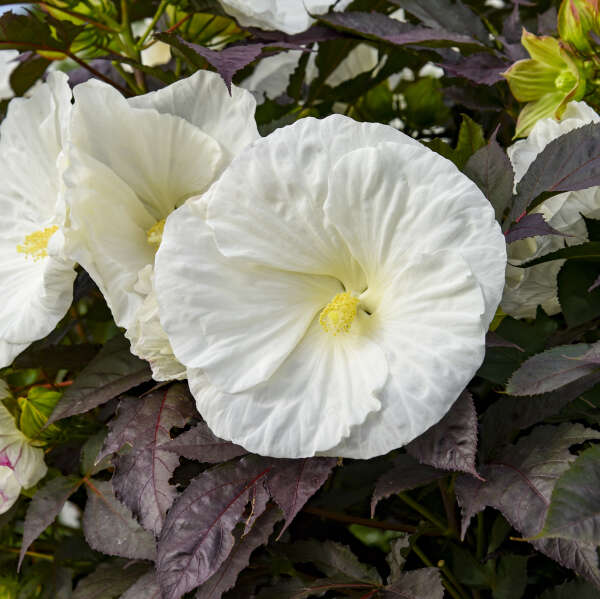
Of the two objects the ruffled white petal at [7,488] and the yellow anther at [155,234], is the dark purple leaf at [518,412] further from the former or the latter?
the ruffled white petal at [7,488]

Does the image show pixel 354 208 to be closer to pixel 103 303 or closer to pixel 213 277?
pixel 213 277

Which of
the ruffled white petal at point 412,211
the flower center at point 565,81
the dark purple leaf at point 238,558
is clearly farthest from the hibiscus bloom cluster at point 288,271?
the flower center at point 565,81

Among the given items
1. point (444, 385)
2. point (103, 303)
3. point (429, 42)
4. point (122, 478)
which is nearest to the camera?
point (444, 385)

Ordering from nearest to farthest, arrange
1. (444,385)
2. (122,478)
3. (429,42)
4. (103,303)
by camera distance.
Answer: (444,385) < (122,478) < (429,42) < (103,303)

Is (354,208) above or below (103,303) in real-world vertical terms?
above

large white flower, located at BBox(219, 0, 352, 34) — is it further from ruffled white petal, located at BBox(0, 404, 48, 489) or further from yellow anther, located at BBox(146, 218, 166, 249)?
ruffled white petal, located at BBox(0, 404, 48, 489)

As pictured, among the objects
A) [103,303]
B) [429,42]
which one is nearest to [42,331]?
[103,303]
